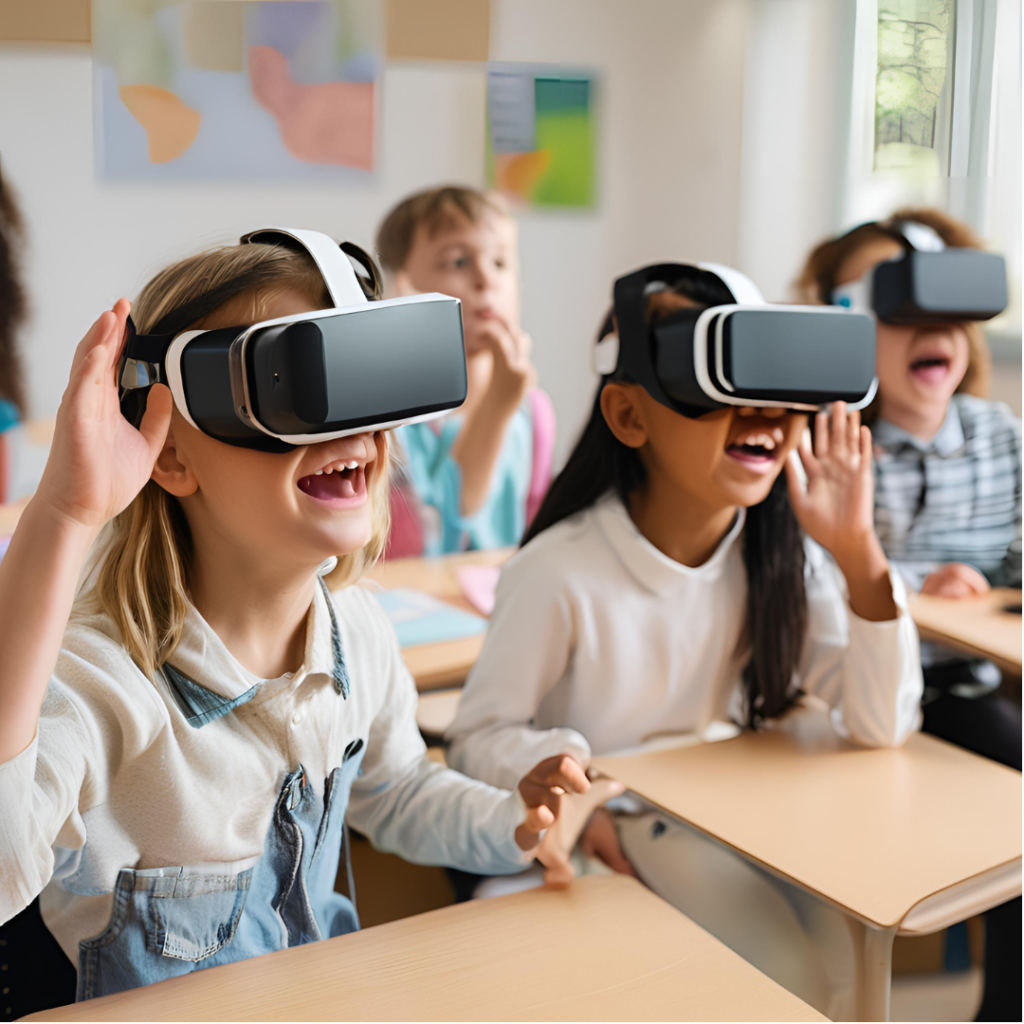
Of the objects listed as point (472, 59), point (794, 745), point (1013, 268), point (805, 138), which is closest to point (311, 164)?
point (472, 59)

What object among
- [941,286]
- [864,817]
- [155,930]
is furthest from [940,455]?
[155,930]

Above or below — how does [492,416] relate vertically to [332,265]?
below

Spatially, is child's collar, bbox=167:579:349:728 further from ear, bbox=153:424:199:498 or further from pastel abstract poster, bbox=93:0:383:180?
pastel abstract poster, bbox=93:0:383:180

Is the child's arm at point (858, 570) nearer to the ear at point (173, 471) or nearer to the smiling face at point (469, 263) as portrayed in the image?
the ear at point (173, 471)

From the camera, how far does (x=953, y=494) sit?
1.64m

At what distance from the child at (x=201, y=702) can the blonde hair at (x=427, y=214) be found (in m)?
1.18

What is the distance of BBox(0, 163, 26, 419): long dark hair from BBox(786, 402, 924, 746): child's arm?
724 millimetres

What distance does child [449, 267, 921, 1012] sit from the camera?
0.97 metres

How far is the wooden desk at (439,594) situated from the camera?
1275mm

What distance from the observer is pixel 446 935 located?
0.71 m

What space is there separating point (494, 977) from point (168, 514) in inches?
13.9

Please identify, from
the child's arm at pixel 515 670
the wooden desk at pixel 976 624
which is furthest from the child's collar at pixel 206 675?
the wooden desk at pixel 976 624

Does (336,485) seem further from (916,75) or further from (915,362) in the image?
(915,362)

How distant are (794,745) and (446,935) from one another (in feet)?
1.45
